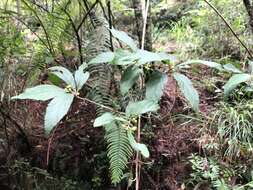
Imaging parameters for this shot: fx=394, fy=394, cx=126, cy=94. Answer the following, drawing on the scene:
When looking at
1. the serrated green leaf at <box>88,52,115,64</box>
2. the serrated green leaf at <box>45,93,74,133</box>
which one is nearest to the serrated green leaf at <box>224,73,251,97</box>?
the serrated green leaf at <box>88,52,115,64</box>

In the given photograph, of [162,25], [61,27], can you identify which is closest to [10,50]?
[61,27]

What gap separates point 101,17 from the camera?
2.40 meters

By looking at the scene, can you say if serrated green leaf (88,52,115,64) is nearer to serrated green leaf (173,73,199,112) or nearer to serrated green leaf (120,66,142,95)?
serrated green leaf (120,66,142,95)

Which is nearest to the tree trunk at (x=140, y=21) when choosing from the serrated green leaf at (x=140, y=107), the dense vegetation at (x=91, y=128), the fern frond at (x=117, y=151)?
the dense vegetation at (x=91, y=128)

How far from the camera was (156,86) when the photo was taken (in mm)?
1365

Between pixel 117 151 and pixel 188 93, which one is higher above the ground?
pixel 188 93

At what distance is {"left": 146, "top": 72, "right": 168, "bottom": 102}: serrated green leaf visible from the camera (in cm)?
134

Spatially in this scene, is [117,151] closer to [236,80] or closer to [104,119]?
[104,119]

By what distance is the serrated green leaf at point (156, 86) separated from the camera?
1343 millimetres

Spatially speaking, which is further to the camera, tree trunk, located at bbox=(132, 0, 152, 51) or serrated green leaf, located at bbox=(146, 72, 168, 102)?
tree trunk, located at bbox=(132, 0, 152, 51)

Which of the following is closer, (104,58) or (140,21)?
(104,58)

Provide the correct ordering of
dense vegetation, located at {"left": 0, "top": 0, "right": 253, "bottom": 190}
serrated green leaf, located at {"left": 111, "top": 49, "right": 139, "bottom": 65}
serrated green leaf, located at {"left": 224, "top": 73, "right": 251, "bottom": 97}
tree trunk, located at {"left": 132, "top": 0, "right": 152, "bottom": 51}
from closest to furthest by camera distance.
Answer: serrated green leaf, located at {"left": 111, "top": 49, "right": 139, "bottom": 65} < serrated green leaf, located at {"left": 224, "top": 73, "right": 251, "bottom": 97} < dense vegetation, located at {"left": 0, "top": 0, "right": 253, "bottom": 190} < tree trunk, located at {"left": 132, "top": 0, "right": 152, "bottom": 51}

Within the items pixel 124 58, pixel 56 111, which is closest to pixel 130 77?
pixel 124 58

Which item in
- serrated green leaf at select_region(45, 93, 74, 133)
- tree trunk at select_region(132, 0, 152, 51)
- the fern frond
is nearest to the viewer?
serrated green leaf at select_region(45, 93, 74, 133)
